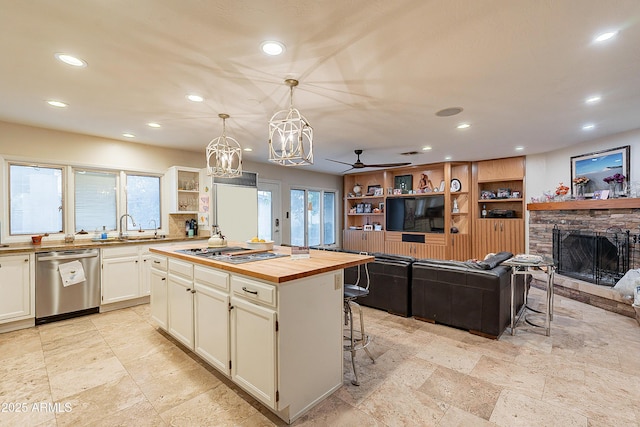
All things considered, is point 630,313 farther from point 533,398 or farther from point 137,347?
point 137,347

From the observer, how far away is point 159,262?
9.93ft

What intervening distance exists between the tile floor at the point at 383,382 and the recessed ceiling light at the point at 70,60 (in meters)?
2.49

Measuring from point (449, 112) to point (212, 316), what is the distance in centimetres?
324

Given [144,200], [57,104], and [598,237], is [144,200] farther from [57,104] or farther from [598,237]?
[598,237]

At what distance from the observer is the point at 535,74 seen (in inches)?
93.9

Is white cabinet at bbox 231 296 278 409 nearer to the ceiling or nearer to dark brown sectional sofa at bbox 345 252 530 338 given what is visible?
the ceiling

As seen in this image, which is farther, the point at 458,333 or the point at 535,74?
the point at 458,333

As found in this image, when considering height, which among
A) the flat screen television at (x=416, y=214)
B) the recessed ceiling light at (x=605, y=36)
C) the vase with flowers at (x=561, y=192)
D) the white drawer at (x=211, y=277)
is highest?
the recessed ceiling light at (x=605, y=36)

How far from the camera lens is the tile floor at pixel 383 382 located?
6.20 feet

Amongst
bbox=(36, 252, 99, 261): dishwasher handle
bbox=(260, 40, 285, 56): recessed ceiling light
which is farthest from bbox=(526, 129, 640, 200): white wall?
bbox=(36, 252, 99, 261): dishwasher handle

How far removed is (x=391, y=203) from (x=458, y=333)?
184 inches

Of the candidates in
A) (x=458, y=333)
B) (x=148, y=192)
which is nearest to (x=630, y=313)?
(x=458, y=333)

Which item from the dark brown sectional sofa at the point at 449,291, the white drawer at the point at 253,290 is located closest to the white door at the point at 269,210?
the dark brown sectional sofa at the point at 449,291

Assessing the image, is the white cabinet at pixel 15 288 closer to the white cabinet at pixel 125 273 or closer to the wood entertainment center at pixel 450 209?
the white cabinet at pixel 125 273
